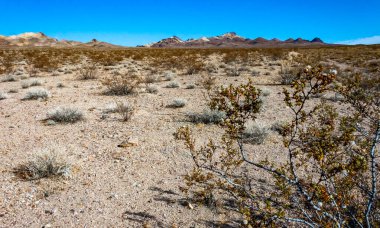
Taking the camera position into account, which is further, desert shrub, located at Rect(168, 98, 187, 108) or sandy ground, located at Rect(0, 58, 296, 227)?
desert shrub, located at Rect(168, 98, 187, 108)

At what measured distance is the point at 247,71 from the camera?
706 inches

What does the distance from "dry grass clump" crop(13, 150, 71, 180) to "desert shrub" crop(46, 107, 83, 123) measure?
2.75 m

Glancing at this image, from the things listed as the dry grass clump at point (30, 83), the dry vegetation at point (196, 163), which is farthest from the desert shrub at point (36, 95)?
the dry grass clump at point (30, 83)

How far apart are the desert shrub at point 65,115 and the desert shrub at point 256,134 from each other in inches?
172

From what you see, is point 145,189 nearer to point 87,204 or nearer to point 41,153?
A: point 87,204

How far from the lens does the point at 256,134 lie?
21.2ft

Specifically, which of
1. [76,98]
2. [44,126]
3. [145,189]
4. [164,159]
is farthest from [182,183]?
[76,98]

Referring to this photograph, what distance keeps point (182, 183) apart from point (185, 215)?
823mm

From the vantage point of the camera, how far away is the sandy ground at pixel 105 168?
3873 millimetres

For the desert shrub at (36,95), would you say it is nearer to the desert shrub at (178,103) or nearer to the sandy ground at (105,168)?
the sandy ground at (105,168)

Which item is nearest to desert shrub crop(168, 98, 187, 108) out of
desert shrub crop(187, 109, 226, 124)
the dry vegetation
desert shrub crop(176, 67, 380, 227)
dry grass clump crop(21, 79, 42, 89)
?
the dry vegetation

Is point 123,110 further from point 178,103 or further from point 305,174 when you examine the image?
point 305,174

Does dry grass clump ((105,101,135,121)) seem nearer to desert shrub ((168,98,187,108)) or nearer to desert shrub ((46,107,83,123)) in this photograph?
desert shrub ((46,107,83,123))

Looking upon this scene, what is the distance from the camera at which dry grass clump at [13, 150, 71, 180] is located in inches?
185
